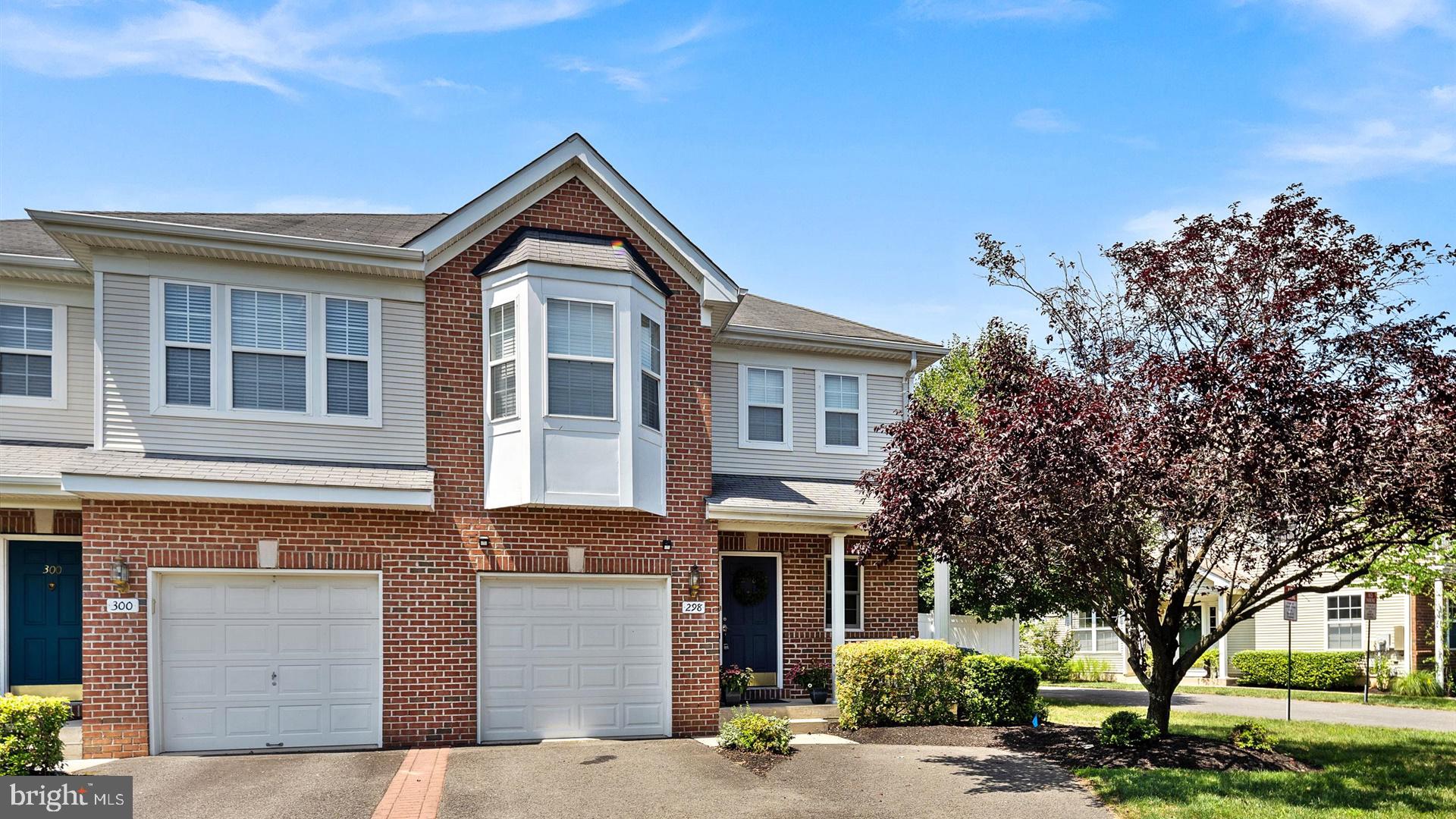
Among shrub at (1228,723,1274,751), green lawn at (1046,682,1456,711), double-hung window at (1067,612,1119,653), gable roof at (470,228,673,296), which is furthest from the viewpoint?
double-hung window at (1067,612,1119,653)

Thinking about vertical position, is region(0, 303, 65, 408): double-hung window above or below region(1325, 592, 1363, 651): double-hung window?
above

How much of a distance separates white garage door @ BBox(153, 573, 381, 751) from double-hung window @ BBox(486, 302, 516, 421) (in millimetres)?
2638

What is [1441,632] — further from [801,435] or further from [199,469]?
[199,469]

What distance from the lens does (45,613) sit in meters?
14.3

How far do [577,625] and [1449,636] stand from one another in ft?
78.1

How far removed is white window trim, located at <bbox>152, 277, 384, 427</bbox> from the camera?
1323 cm

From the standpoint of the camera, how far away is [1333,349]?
41.0 feet

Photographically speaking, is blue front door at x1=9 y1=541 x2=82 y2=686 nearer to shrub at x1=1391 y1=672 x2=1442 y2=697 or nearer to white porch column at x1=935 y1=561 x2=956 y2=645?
white porch column at x1=935 y1=561 x2=956 y2=645

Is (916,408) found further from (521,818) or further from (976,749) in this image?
(521,818)

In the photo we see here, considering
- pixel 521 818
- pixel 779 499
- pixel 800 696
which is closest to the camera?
pixel 521 818

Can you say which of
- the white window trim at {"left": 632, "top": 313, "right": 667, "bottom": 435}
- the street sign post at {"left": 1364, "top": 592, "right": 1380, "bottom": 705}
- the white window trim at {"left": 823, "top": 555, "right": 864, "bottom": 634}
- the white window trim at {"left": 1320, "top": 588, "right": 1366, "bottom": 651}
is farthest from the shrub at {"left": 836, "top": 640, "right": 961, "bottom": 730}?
the white window trim at {"left": 1320, "top": 588, "right": 1366, "bottom": 651}

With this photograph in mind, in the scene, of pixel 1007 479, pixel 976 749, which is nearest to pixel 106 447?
pixel 1007 479

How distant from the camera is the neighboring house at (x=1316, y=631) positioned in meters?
27.8

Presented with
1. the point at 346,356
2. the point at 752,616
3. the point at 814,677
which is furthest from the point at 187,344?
the point at 814,677
